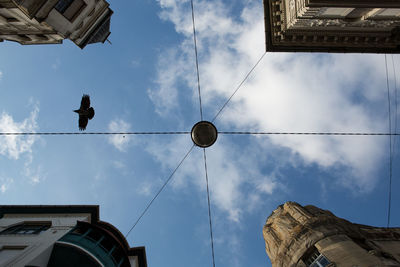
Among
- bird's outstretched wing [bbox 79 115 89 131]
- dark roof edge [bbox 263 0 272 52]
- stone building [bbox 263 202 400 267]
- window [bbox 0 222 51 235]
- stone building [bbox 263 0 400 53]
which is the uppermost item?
dark roof edge [bbox 263 0 272 52]

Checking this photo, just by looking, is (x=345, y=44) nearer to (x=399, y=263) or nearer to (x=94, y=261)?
(x=399, y=263)

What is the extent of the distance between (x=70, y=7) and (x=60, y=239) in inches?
623

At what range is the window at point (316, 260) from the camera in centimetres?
1482

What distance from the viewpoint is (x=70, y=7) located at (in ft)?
48.7

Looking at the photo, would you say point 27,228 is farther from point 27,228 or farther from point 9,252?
point 9,252

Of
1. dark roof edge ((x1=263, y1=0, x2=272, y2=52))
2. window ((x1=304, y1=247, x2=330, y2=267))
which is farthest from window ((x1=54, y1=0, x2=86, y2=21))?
window ((x1=304, y1=247, x2=330, y2=267))

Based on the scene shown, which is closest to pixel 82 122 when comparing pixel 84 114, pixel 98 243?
pixel 84 114

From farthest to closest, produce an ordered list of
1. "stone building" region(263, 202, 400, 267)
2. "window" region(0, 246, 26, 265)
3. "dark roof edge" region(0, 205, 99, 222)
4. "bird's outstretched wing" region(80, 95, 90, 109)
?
1. "dark roof edge" region(0, 205, 99, 222)
2. "stone building" region(263, 202, 400, 267)
3. "bird's outstretched wing" region(80, 95, 90, 109)
4. "window" region(0, 246, 26, 265)

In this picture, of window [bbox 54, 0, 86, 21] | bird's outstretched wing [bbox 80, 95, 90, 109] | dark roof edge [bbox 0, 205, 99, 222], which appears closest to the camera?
bird's outstretched wing [bbox 80, 95, 90, 109]

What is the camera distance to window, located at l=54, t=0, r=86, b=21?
14.2m

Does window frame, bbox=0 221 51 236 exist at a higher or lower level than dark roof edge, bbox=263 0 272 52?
lower

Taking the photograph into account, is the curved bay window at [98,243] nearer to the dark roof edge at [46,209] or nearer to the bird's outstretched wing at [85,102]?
the dark roof edge at [46,209]

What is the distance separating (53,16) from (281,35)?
1905cm

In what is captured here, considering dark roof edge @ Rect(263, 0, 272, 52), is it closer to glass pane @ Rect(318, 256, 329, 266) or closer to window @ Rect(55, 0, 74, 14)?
window @ Rect(55, 0, 74, 14)
